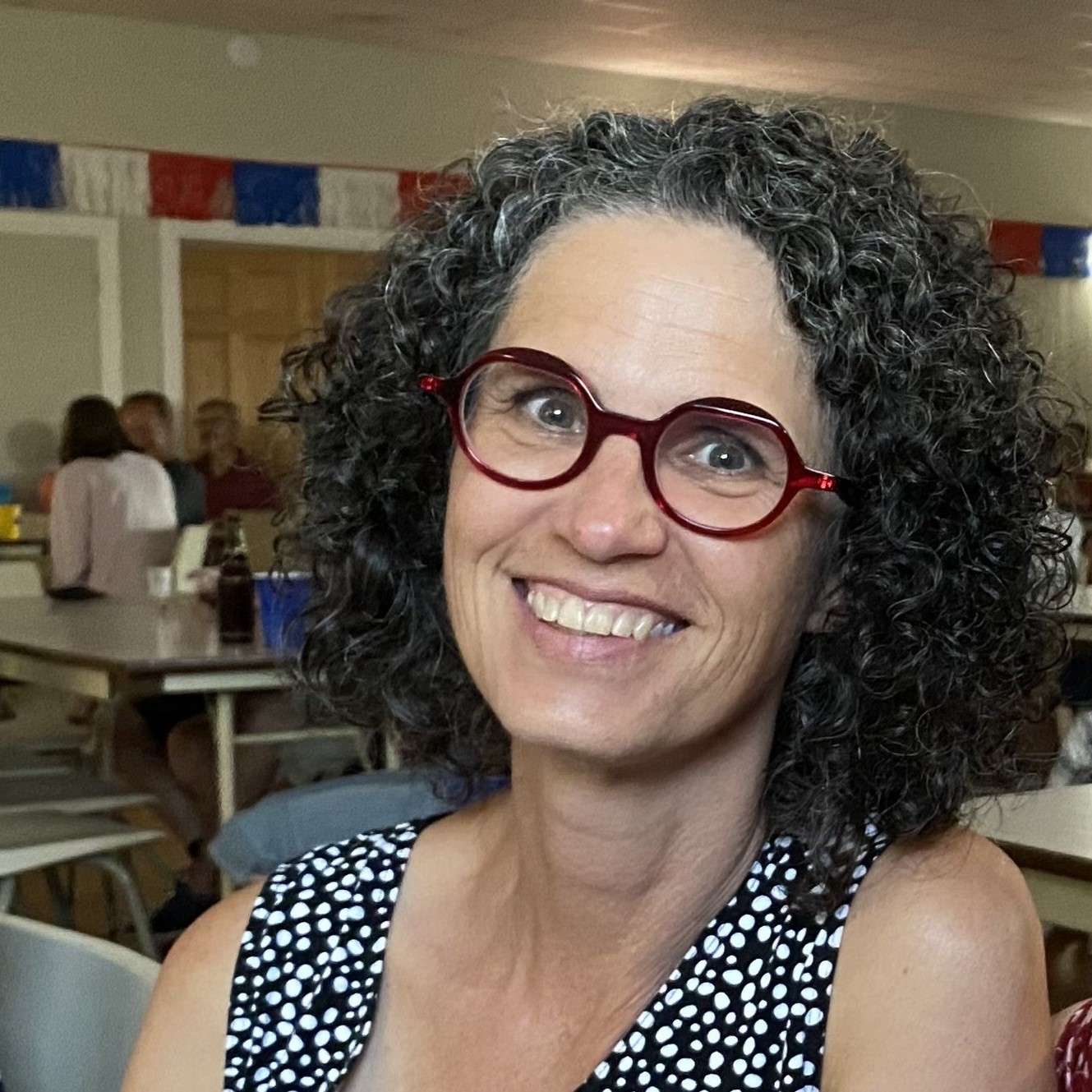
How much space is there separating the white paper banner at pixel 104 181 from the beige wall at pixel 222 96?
0.06m

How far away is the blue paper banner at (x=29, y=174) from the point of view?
811cm

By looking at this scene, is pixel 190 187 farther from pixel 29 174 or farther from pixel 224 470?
pixel 224 470

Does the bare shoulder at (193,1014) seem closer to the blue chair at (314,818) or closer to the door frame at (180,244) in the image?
the blue chair at (314,818)

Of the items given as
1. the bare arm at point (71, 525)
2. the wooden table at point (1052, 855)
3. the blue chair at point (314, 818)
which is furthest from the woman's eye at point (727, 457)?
the bare arm at point (71, 525)

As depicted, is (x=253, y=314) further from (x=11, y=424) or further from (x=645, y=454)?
(x=645, y=454)

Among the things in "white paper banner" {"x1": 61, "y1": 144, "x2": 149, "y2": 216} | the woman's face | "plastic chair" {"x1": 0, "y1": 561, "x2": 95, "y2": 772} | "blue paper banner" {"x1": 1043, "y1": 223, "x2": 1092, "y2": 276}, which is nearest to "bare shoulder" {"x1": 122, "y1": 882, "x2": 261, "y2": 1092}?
the woman's face

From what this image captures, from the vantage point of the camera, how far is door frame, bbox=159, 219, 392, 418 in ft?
28.0

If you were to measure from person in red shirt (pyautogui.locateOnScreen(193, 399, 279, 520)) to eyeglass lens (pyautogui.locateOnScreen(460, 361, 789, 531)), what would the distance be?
695 cm

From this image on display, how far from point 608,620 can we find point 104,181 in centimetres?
771

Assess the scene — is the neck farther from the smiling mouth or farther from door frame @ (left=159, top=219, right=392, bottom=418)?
door frame @ (left=159, top=219, right=392, bottom=418)

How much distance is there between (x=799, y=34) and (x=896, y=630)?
7693mm

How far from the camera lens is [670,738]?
114cm

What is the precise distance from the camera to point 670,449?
1.11m

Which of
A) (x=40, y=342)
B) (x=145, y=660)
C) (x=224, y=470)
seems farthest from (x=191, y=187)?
(x=145, y=660)
